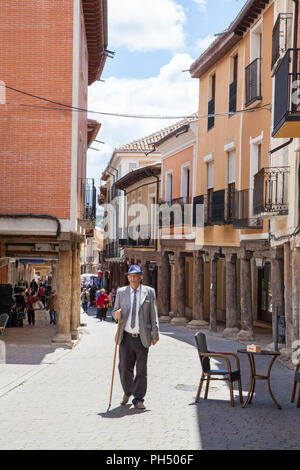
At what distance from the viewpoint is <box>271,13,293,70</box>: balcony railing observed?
16.0m

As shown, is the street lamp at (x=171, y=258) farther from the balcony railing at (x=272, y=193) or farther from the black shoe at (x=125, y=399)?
the black shoe at (x=125, y=399)

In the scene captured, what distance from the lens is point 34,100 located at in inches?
715

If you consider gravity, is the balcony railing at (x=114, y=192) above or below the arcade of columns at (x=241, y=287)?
above

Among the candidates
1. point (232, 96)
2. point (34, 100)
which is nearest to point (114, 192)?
point (232, 96)

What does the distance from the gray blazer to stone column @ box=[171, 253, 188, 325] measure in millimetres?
17605

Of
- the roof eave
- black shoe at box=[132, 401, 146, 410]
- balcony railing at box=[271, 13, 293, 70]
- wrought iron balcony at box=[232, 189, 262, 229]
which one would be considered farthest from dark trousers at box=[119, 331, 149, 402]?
the roof eave

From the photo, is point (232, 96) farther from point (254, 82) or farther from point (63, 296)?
point (63, 296)

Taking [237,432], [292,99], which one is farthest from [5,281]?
[237,432]

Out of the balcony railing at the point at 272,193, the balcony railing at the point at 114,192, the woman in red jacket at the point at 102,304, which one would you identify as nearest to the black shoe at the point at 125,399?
the balcony railing at the point at 272,193

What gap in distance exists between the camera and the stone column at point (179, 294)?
2748 cm

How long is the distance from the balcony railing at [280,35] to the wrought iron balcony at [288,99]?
3.94 meters

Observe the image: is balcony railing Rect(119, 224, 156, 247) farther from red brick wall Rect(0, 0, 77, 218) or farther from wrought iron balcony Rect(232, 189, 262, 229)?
red brick wall Rect(0, 0, 77, 218)

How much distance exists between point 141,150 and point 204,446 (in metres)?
40.3

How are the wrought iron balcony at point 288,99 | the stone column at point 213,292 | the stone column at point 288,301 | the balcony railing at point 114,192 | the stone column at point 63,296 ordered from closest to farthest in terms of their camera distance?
the wrought iron balcony at point 288,99 < the stone column at point 288,301 < the stone column at point 63,296 < the stone column at point 213,292 < the balcony railing at point 114,192
